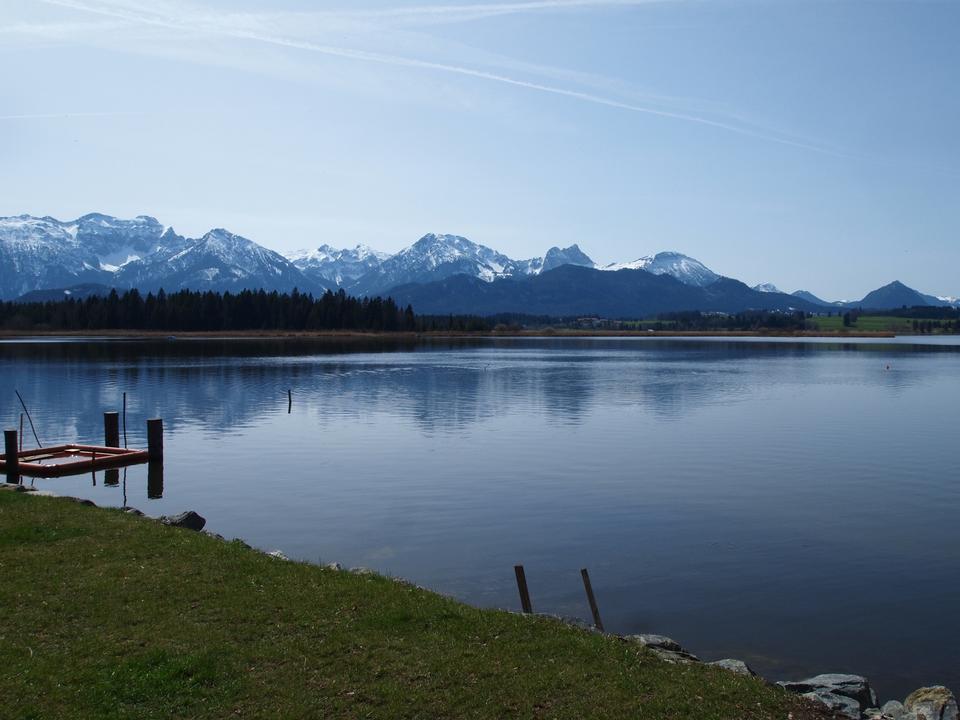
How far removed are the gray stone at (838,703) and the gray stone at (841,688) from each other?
0.22 metres

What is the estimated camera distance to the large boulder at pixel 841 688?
14.8m

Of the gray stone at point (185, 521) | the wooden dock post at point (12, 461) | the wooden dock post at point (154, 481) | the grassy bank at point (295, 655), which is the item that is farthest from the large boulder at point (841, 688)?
the wooden dock post at point (12, 461)

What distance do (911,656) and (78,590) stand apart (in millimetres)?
18127

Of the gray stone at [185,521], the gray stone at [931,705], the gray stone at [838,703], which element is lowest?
the gray stone at [931,705]

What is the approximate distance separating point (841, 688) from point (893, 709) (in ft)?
2.98

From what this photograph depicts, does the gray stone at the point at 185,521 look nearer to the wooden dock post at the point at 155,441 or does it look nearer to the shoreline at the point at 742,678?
the shoreline at the point at 742,678

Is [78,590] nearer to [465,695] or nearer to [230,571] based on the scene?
[230,571]

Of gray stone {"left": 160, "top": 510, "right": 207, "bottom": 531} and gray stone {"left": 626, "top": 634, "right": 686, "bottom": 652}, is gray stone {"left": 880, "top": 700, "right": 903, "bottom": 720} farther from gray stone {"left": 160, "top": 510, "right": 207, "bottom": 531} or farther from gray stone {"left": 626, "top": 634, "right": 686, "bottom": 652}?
gray stone {"left": 160, "top": 510, "right": 207, "bottom": 531}

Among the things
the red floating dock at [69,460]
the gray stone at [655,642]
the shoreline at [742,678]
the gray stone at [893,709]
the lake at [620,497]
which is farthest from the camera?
the red floating dock at [69,460]

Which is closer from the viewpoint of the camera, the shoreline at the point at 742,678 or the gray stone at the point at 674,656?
the shoreline at the point at 742,678

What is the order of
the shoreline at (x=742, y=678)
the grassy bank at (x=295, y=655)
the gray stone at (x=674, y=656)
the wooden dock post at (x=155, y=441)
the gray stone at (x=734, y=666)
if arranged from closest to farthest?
the grassy bank at (x=295, y=655), the shoreline at (x=742, y=678), the gray stone at (x=674, y=656), the gray stone at (x=734, y=666), the wooden dock post at (x=155, y=441)

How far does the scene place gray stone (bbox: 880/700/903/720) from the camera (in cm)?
1397

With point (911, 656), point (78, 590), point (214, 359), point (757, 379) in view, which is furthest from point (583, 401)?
point (214, 359)

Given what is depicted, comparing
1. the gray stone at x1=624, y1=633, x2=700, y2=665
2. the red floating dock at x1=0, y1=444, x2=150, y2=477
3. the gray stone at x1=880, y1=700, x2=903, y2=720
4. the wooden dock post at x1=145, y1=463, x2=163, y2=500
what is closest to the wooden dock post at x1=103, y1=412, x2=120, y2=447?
the red floating dock at x1=0, y1=444, x2=150, y2=477
